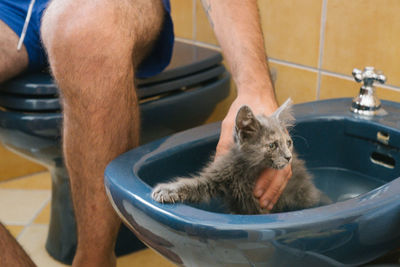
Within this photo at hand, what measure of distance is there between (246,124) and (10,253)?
0.44 meters

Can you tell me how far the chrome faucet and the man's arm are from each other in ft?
0.62

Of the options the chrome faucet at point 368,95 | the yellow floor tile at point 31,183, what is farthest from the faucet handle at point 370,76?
the yellow floor tile at point 31,183

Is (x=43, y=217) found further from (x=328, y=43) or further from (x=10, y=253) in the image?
(x=328, y=43)

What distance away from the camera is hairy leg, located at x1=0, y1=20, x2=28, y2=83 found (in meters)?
0.96

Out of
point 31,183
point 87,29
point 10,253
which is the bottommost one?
point 31,183

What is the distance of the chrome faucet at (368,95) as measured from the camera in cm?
86

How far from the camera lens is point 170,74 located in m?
1.06

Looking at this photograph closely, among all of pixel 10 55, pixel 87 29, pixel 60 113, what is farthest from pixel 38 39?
pixel 87 29

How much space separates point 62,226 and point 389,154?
32.4 inches

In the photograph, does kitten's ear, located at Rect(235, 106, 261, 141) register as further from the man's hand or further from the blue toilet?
the blue toilet

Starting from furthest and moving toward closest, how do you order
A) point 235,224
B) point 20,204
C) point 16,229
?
point 20,204, point 16,229, point 235,224

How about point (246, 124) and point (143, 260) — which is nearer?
point (246, 124)

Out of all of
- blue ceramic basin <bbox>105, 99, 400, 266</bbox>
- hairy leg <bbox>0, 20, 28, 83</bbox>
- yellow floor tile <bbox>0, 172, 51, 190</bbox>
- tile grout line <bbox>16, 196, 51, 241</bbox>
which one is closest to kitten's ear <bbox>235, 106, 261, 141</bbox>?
blue ceramic basin <bbox>105, 99, 400, 266</bbox>

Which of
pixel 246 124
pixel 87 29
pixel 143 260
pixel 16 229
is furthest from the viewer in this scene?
pixel 16 229
